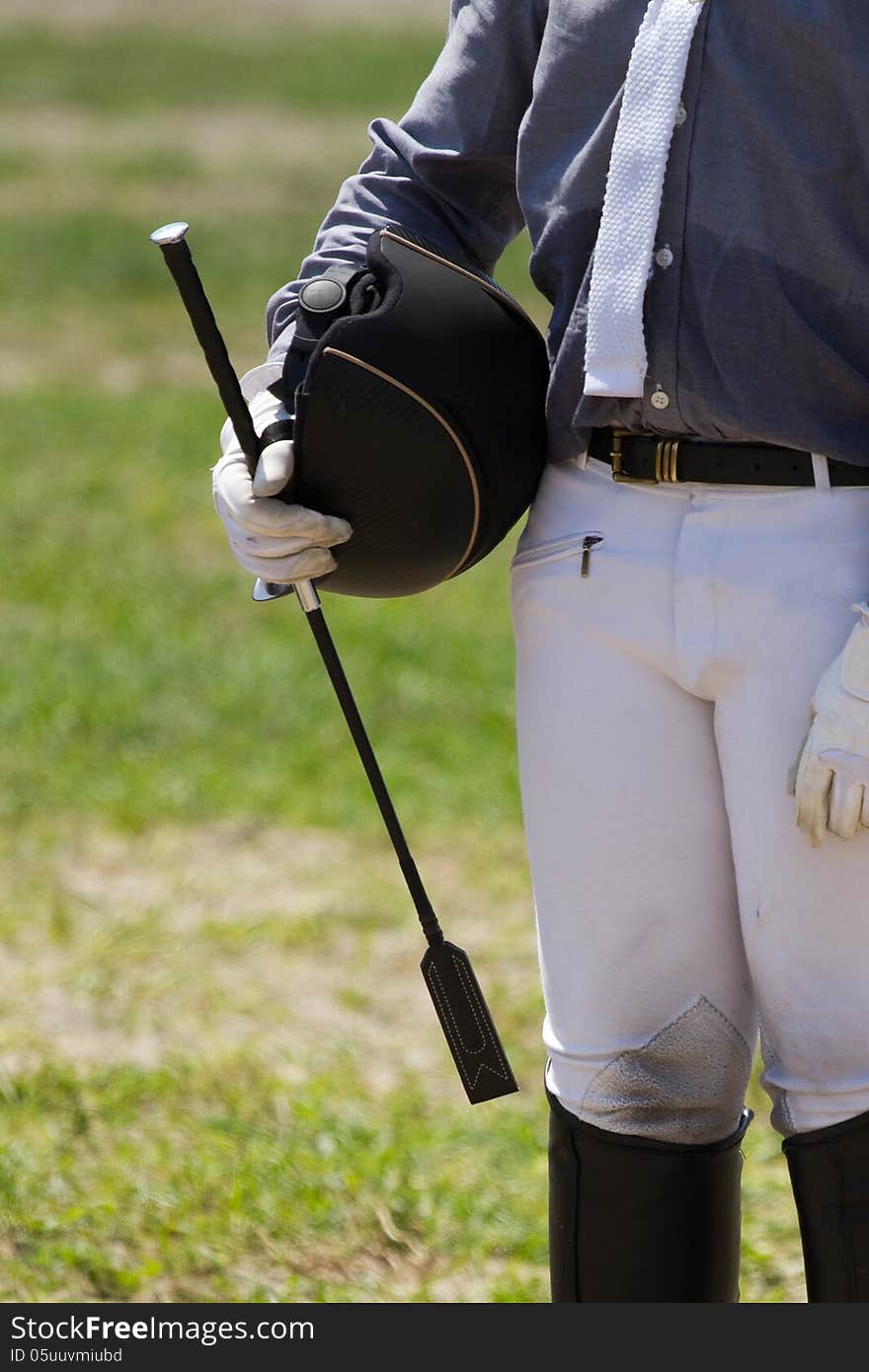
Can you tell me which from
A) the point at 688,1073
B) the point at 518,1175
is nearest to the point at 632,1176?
the point at 688,1073

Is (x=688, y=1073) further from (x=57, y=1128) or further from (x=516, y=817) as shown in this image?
(x=516, y=817)

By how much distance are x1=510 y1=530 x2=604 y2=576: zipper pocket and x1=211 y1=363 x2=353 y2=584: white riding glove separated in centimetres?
20

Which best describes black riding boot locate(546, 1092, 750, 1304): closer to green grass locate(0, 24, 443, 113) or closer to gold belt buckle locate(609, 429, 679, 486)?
gold belt buckle locate(609, 429, 679, 486)

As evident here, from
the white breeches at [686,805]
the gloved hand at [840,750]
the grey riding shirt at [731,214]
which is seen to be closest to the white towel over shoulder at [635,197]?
the grey riding shirt at [731,214]

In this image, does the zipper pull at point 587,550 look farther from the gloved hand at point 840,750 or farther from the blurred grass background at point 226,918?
the blurred grass background at point 226,918

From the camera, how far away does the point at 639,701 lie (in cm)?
181

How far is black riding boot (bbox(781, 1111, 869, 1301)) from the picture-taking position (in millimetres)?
1726

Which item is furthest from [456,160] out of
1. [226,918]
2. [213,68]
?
[213,68]

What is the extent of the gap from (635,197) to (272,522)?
1.62ft

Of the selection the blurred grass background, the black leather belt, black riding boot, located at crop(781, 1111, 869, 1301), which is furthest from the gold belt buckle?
the blurred grass background

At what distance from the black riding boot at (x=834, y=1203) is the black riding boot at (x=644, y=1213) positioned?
0.14m

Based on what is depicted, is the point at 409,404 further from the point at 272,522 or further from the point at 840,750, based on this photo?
the point at 840,750

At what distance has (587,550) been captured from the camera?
1.83 m

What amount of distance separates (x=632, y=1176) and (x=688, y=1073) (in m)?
0.13
